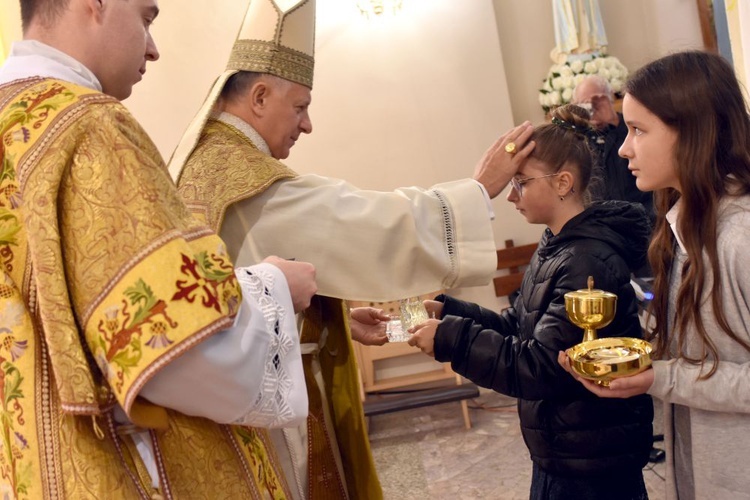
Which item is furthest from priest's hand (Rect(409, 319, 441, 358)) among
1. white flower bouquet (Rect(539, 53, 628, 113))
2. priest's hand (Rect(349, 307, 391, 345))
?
white flower bouquet (Rect(539, 53, 628, 113))

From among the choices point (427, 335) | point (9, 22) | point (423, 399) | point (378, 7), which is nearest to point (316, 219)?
point (427, 335)

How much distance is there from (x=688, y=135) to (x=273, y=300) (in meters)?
1.07

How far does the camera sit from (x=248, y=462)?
4.54 feet

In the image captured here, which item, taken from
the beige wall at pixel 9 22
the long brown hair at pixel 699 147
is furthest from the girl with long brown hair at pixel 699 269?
the beige wall at pixel 9 22

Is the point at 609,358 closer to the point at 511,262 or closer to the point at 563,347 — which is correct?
the point at 563,347

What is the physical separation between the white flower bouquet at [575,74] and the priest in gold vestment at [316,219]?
11.2 feet

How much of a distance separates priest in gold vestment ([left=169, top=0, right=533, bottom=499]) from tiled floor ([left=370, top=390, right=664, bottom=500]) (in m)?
2.01

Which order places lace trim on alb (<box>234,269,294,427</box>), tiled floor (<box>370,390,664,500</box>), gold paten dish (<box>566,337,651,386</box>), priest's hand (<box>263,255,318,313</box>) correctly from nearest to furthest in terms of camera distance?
lace trim on alb (<box>234,269,294,427</box>) < priest's hand (<box>263,255,318,313</box>) < gold paten dish (<box>566,337,651,386</box>) < tiled floor (<box>370,390,664,500</box>)

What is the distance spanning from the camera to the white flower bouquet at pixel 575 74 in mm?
5230

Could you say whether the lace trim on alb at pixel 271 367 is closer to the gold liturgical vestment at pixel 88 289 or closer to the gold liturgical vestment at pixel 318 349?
the gold liturgical vestment at pixel 88 289

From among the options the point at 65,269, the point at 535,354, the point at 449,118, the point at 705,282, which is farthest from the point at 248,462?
the point at 449,118

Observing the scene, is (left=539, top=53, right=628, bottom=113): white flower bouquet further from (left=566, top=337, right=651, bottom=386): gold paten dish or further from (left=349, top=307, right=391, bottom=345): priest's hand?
(left=566, top=337, right=651, bottom=386): gold paten dish

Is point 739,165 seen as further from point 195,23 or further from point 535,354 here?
point 195,23

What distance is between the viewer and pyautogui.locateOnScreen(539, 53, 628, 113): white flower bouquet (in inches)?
206
